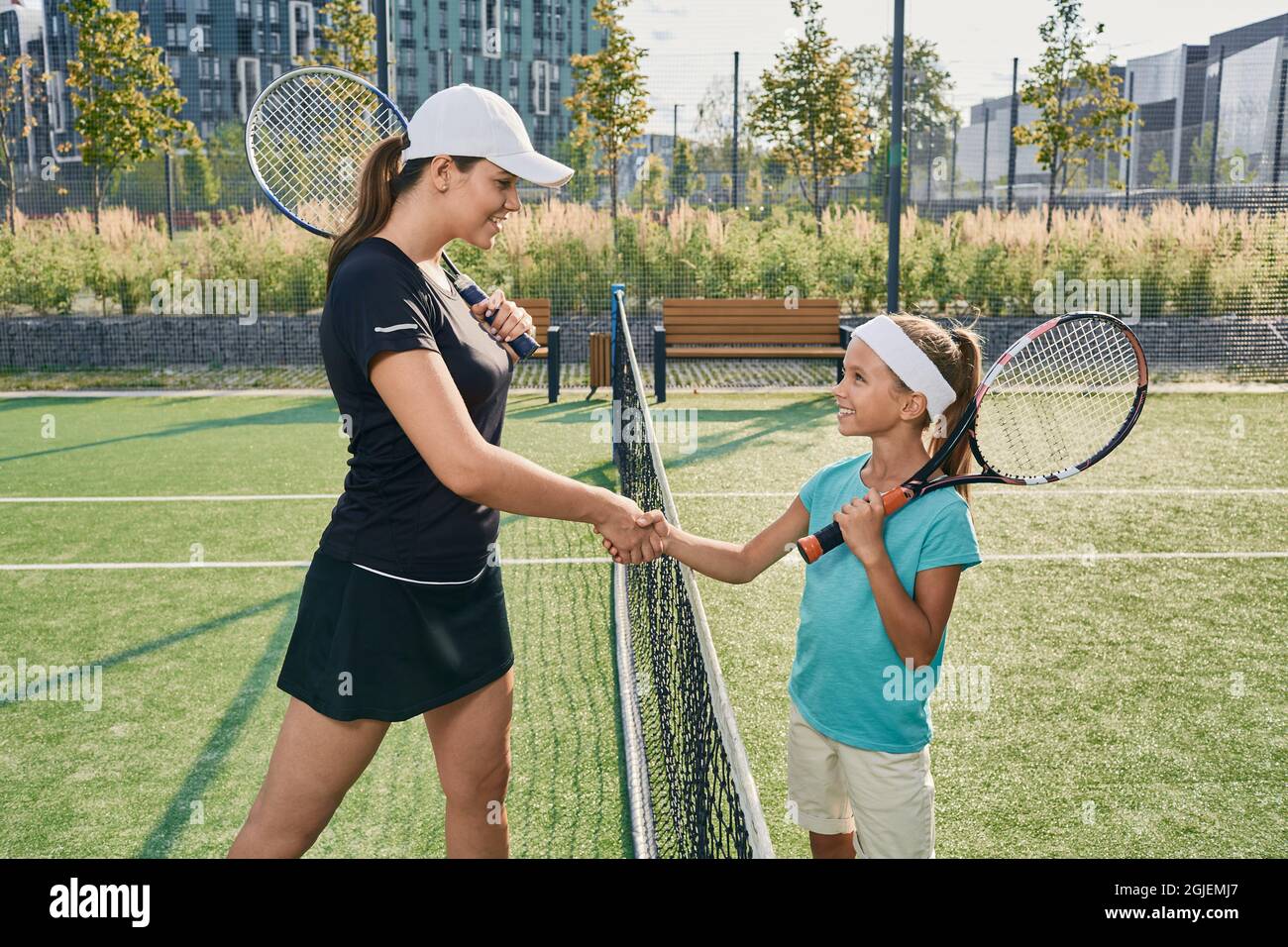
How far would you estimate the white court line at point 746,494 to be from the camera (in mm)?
8602

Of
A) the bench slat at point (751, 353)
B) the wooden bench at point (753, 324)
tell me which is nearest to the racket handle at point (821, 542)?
the bench slat at point (751, 353)

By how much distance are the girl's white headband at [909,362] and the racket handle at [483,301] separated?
881 mm

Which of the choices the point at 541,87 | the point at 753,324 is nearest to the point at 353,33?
the point at 753,324

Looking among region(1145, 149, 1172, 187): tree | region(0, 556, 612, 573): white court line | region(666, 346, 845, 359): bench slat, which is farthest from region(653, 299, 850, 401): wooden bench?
region(1145, 149, 1172, 187): tree

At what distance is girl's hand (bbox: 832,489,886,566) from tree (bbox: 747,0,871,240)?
1916cm

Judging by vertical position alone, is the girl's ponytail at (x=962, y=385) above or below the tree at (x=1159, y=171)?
below

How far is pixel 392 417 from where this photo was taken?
8.45 ft

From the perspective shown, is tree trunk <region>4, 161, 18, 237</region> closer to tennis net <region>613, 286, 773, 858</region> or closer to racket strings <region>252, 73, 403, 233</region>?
racket strings <region>252, 73, 403, 233</region>

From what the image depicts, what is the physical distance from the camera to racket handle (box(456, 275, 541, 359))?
10.1 feet

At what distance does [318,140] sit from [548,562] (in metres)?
3.28

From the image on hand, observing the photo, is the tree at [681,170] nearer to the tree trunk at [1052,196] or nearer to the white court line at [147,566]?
the tree trunk at [1052,196]

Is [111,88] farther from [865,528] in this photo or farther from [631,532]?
[865,528]

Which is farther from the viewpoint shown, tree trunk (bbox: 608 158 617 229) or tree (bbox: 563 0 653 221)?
tree (bbox: 563 0 653 221)
